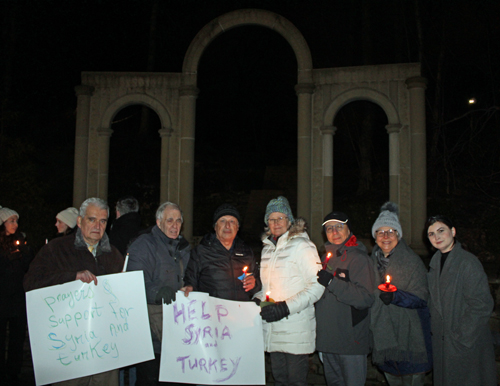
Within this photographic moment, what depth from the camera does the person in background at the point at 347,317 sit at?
11.5 ft

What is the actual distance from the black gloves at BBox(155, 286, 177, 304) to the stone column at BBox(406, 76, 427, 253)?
8774 mm

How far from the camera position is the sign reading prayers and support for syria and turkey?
322 centimetres

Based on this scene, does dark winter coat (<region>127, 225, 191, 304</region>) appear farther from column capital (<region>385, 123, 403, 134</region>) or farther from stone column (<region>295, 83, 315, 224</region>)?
column capital (<region>385, 123, 403, 134</region>)

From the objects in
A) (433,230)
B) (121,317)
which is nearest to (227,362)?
(121,317)

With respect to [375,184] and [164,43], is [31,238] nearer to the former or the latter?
[375,184]

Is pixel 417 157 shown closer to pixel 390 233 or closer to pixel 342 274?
pixel 390 233

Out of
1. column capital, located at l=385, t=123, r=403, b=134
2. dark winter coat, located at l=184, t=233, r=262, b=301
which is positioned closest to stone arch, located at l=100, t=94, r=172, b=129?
column capital, located at l=385, t=123, r=403, b=134

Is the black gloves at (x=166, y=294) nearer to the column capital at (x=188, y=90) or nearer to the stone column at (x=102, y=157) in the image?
the column capital at (x=188, y=90)

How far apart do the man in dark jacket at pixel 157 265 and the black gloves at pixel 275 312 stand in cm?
83

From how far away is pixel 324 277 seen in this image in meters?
3.39

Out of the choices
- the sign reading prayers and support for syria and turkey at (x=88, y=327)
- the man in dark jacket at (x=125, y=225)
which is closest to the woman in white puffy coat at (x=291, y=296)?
the sign reading prayers and support for syria and turkey at (x=88, y=327)

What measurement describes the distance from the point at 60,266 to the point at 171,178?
28.1 feet

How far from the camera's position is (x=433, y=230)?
146 inches

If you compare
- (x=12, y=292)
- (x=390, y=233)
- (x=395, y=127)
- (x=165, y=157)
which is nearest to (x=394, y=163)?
(x=395, y=127)
